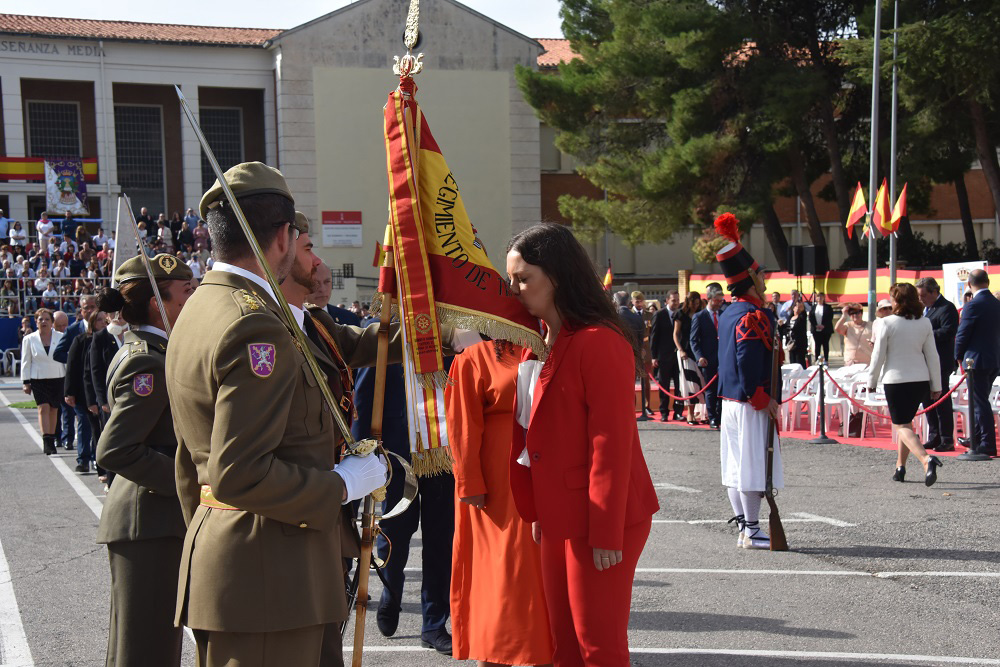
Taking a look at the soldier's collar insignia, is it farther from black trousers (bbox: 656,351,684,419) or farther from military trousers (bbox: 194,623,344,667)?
black trousers (bbox: 656,351,684,419)

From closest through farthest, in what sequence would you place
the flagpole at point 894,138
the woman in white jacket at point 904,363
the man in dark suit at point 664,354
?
the woman in white jacket at point 904,363
the man in dark suit at point 664,354
the flagpole at point 894,138

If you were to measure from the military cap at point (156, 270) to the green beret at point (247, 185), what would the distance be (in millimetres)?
1512

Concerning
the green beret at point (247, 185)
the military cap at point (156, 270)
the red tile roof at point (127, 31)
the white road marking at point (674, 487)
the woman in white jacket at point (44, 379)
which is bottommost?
the white road marking at point (674, 487)

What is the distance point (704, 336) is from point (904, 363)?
4.90 metres

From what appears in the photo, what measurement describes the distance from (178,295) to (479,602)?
1795 mm

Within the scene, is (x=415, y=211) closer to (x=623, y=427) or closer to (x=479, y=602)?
(x=623, y=427)

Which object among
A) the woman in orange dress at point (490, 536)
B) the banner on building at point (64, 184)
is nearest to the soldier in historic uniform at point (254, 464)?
the woman in orange dress at point (490, 536)

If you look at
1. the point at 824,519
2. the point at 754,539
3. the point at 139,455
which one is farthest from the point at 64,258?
the point at 139,455

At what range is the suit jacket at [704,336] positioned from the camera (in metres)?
14.9

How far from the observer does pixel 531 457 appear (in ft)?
12.1

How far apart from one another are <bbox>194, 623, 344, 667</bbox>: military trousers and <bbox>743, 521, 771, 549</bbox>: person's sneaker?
5.21 m

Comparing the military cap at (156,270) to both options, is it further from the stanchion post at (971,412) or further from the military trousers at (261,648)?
the stanchion post at (971,412)

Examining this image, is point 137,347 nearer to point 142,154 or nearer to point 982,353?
point 982,353

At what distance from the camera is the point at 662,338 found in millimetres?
16484
